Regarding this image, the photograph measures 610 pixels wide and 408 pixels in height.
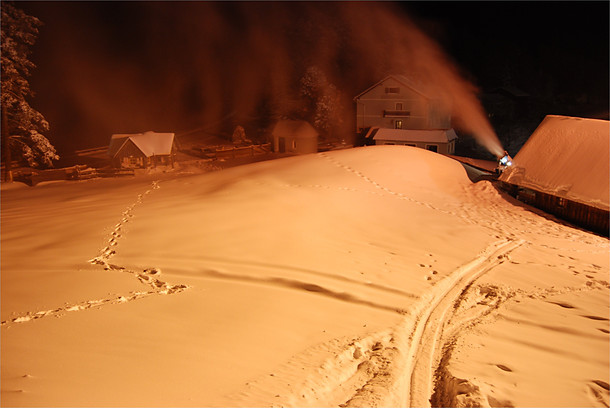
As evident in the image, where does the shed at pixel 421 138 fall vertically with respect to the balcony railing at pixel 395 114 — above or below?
below

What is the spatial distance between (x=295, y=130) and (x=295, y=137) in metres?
0.58

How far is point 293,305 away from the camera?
902cm

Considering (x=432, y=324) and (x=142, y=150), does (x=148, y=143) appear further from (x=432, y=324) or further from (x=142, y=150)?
(x=432, y=324)

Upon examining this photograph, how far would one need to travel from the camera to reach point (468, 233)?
15.8 metres

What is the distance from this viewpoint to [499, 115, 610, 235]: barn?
17.8m

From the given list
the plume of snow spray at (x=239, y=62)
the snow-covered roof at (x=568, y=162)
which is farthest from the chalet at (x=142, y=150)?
the snow-covered roof at (x=568, y=162)

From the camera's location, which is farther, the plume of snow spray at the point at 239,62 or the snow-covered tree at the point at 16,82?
the plume of snow spray at the point at 239,62

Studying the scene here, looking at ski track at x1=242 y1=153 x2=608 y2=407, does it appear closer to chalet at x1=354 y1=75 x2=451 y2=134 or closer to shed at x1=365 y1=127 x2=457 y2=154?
shed at x1=365 y1=127 x2=457 y2=154

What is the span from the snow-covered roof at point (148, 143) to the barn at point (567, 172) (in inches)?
879

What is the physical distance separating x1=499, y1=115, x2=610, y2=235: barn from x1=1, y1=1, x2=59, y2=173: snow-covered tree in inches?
1000

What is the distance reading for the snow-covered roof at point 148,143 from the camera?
3159cm

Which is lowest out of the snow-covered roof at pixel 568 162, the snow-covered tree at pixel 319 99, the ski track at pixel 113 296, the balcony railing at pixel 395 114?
the ski track at pixel 113 296

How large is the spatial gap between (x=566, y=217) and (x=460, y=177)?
20.8ft

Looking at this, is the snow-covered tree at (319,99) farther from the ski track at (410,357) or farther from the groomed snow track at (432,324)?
the ski track at (410,357)
